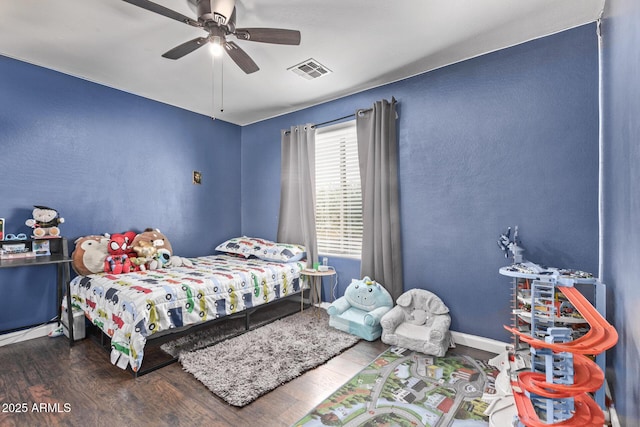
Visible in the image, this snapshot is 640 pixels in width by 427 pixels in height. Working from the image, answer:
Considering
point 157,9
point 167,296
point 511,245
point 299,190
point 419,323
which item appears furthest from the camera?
point 299,190

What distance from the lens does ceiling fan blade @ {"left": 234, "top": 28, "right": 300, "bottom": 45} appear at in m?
1.99

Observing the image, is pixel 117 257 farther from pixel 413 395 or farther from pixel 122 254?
pixel 413 395

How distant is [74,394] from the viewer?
1.97 m

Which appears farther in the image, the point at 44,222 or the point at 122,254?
the point at 122,254

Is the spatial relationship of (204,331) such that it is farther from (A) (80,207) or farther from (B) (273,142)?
(B) (273,142)

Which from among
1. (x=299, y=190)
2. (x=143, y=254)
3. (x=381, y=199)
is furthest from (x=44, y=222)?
(x=381, y=199)

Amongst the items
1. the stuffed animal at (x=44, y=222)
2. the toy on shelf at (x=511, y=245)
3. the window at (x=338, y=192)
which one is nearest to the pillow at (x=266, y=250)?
the window at (x=338, y=192)

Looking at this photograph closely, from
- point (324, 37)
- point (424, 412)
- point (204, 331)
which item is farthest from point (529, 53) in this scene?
point (204, 331)

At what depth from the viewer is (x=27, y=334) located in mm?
2826

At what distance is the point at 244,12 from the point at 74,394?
9.35ft

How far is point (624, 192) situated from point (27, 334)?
460 cm

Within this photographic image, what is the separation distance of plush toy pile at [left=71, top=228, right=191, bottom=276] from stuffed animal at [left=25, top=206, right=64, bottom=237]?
0.23 meters

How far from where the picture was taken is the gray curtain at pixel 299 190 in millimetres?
3840

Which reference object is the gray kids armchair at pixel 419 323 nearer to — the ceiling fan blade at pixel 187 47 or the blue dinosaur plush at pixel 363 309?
the blue dinosaur plush at pixel 363 309
